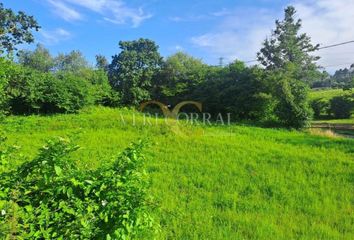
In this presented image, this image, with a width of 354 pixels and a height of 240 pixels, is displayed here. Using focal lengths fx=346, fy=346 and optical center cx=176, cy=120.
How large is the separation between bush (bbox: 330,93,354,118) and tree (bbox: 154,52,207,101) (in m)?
10.9

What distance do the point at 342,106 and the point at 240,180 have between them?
23110mm

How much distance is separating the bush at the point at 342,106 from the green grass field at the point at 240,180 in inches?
630

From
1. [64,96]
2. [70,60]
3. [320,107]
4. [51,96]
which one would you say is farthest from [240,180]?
[70,60]

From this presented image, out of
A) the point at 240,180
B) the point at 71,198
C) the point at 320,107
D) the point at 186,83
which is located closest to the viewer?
the point at 71,198

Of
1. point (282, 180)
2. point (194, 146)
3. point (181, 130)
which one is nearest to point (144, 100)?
point (181, 130)

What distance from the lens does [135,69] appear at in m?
24.6

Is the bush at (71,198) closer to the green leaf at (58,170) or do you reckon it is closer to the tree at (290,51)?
the green leaf at (58,170)

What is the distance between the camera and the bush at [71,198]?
2.03 meters

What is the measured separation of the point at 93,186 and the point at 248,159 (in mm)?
6790

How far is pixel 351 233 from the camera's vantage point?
450 cm

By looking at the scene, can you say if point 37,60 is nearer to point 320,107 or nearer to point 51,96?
point 51,96

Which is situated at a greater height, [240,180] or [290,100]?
[290,100]

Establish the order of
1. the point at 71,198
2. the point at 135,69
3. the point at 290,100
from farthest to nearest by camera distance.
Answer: the point at 135,69, the point at 290,100, the point at 71,198

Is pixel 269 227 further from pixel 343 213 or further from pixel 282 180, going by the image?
pixel 282 180
